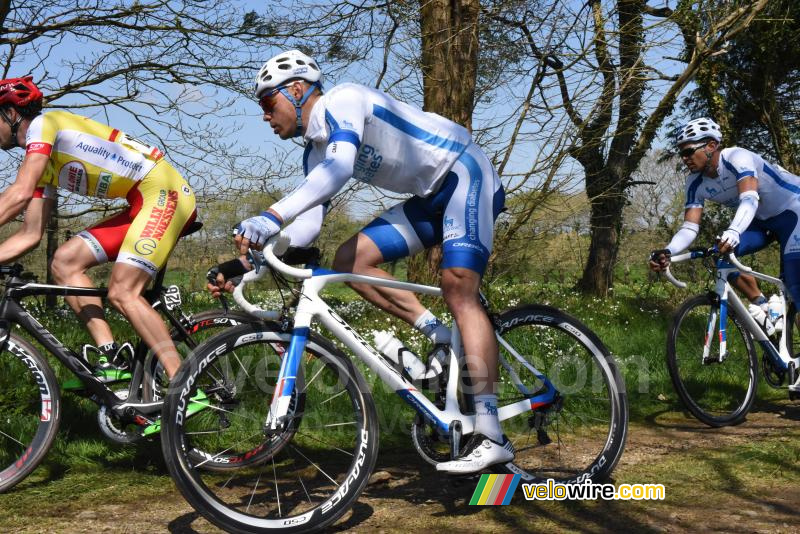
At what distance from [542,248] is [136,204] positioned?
5.61 metres

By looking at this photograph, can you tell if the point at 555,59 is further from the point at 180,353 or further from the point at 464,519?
the point at 464,519

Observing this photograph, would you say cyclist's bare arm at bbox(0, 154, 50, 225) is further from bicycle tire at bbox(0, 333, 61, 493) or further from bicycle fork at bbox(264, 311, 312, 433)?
bicycle fork at bbox(264, 311, 312, 433)

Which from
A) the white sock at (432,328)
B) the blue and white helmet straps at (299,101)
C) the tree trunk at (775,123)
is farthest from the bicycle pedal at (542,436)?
the tree trunk at (775,123)

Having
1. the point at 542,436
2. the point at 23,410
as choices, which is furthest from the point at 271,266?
the point at 23,410

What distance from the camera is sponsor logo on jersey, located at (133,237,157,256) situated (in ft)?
14.9

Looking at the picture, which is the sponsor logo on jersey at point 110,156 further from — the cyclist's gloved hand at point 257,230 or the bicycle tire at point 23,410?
→ the cyclist's gloved hand at point 257,230

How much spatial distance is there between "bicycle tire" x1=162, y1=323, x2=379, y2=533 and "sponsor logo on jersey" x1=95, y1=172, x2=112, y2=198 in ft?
4.80

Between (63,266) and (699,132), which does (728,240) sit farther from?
(63,266)

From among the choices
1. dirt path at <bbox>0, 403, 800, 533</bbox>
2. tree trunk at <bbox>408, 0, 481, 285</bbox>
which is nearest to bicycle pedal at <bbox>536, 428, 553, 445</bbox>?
dirt path at <bbox>0, 403, 800, 533</bbox>

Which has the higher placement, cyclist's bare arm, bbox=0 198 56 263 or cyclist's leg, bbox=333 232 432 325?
cyclist's bare arm, bbox=0 198 56 263

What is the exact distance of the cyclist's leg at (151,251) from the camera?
4469 millimetres

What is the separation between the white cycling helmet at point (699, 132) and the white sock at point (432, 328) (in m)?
3.15

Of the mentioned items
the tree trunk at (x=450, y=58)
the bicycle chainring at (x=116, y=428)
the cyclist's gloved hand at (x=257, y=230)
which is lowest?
the bicycle chainring at (x=116, y=428)

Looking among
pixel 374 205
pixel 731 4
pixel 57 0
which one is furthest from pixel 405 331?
pixel 57 0
